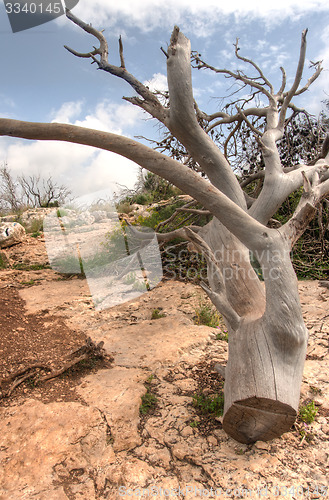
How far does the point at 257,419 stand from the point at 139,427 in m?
0.91

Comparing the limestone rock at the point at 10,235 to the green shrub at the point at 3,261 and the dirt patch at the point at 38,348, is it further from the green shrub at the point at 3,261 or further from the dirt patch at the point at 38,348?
the dirt patch at the point at 38,348

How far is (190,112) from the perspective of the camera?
2.71 meters

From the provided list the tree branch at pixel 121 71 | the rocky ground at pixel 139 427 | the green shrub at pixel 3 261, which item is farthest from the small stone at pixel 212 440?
the green shrub at pixel 3 261

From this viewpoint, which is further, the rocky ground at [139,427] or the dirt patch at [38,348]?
the dirt patch at [38,348]

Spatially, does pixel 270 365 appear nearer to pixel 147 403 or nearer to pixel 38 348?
pixel 147 403

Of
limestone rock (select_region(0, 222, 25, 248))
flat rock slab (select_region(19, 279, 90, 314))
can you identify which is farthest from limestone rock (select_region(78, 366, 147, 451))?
limestone rock (select_region(0, 222, 25, 248))

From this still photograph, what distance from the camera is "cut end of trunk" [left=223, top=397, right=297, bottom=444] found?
87.5 inches

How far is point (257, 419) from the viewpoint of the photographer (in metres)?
2.29

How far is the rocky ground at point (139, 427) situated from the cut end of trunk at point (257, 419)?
0.23 feet

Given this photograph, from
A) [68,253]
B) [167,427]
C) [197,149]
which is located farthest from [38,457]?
[68,253]

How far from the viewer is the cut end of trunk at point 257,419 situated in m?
2.22

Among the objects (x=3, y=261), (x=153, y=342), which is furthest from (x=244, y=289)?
(x=3, y=261)

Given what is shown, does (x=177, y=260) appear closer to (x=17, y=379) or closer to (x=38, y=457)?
(x=17, y=379)

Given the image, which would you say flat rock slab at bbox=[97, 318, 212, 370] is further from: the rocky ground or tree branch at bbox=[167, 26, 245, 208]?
tree branch at bbox=[167, 26, 245, 208]
